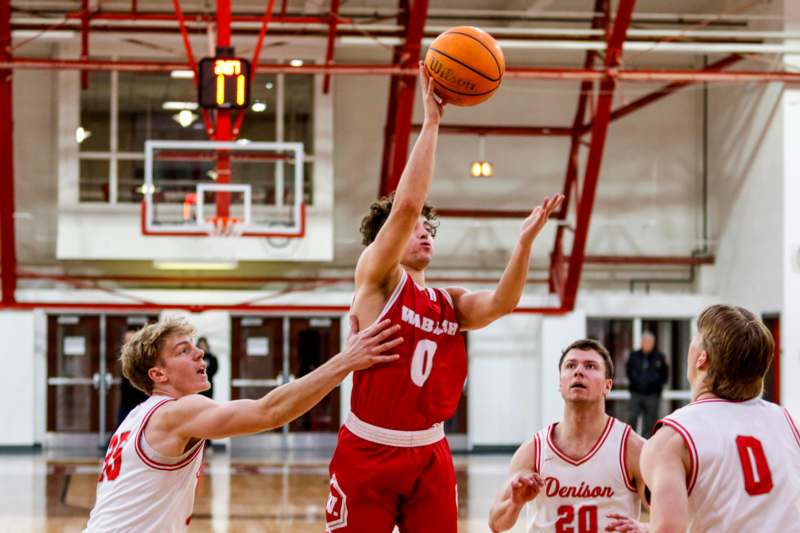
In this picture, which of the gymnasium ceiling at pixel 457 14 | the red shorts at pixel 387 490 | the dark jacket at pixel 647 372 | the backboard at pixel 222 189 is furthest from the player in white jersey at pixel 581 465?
the gymnasium ceiling at pixel 457 14

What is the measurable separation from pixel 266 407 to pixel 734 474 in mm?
1542

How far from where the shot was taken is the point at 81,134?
1722cm

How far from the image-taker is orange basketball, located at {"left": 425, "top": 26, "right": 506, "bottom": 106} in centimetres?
461

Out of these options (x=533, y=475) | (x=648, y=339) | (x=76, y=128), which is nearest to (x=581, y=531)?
(x=533, y=475)

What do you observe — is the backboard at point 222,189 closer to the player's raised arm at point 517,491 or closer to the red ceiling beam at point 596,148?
the red ceiling beam at point 596,148

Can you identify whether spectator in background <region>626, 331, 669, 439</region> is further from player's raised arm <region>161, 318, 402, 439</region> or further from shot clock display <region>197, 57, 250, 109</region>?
player's raised arm <region>161, 318, 402, 439</region>

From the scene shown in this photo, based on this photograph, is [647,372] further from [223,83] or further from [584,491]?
[584,491]

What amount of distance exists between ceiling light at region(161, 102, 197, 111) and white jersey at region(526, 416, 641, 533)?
525 inches

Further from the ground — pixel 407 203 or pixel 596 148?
pixel 596 148

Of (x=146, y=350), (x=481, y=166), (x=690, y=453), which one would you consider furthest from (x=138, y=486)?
(x=481, y=166)

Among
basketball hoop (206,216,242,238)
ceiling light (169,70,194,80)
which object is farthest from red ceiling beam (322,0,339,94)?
basketball hoop (206,216,242,238)

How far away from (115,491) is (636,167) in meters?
15.8

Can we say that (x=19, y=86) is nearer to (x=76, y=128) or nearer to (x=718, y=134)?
(x=76, y=128)

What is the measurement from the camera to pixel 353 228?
18391mm
